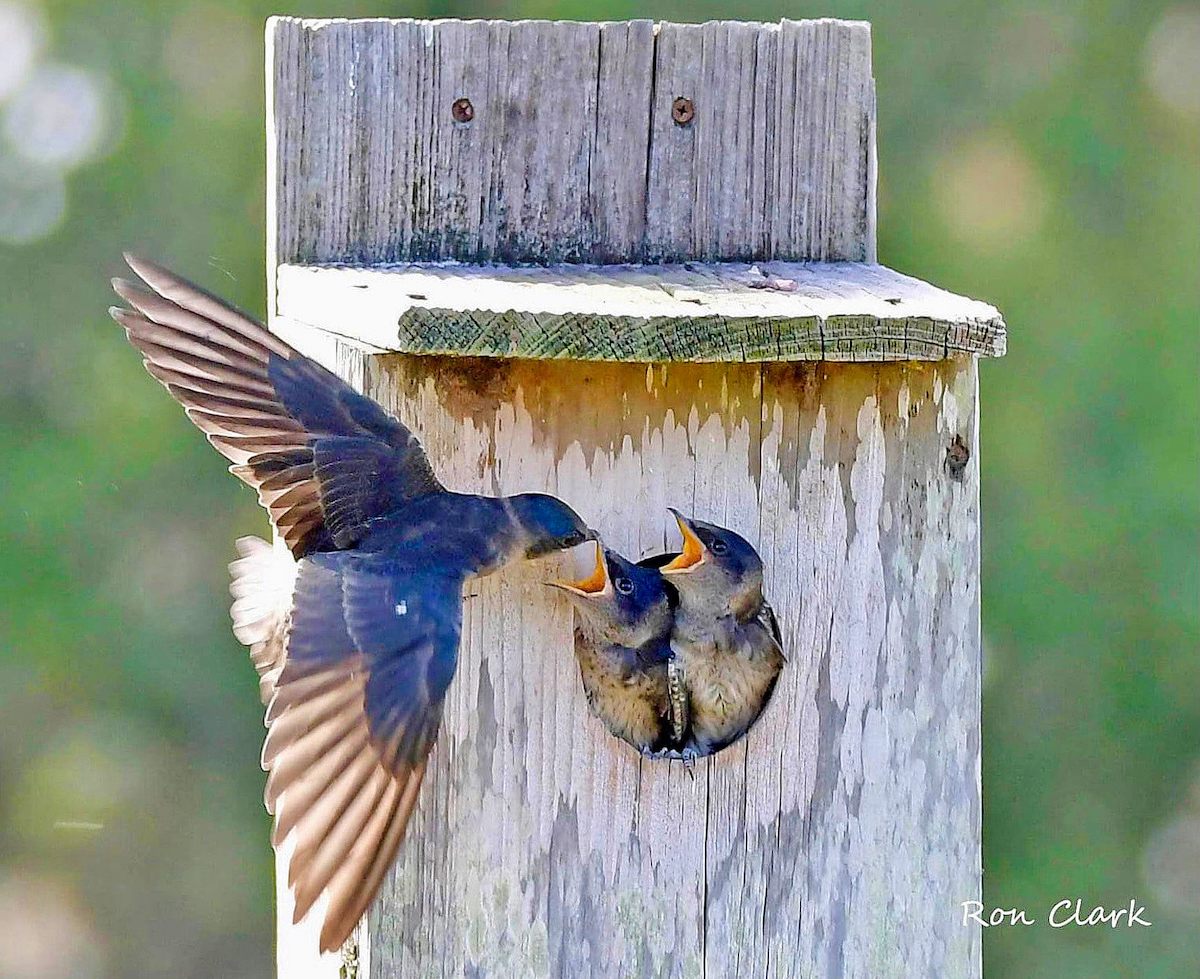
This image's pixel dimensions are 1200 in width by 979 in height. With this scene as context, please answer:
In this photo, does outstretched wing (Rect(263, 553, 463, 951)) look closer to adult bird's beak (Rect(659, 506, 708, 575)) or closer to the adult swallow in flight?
the adult swallow in flight

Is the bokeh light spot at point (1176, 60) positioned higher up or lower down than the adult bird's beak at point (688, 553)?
higher up

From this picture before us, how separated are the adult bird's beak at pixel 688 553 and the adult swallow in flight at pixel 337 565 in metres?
0.12

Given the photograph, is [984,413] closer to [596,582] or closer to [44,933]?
[44,933]

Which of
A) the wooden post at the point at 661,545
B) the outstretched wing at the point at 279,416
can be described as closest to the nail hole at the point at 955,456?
the wooden post at the point at 661,545

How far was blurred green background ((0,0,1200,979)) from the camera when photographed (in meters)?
7.02

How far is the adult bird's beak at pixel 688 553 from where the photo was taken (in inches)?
95.0

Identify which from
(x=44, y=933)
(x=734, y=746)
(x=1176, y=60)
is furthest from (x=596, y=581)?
(x=44, y=933)

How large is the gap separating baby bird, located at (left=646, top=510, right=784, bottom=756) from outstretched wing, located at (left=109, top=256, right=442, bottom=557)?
356 mm

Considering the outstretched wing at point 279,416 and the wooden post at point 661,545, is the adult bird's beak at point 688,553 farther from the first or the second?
the outstretched wing at point 279,416

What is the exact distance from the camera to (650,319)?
2.26 metres

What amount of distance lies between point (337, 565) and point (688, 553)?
1.48 feet

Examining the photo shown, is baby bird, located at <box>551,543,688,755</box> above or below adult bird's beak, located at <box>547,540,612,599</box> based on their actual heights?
below

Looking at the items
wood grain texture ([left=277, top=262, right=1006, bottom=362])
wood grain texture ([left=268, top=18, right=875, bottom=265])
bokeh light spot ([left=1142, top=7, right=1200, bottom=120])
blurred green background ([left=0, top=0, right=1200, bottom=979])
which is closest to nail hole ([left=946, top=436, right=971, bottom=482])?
wood grain texture ([left=277, top=262, right=1006, bottom=362])

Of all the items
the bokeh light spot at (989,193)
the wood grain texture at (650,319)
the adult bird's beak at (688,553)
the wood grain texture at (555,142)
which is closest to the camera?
the wood grain texture at (650,319)
